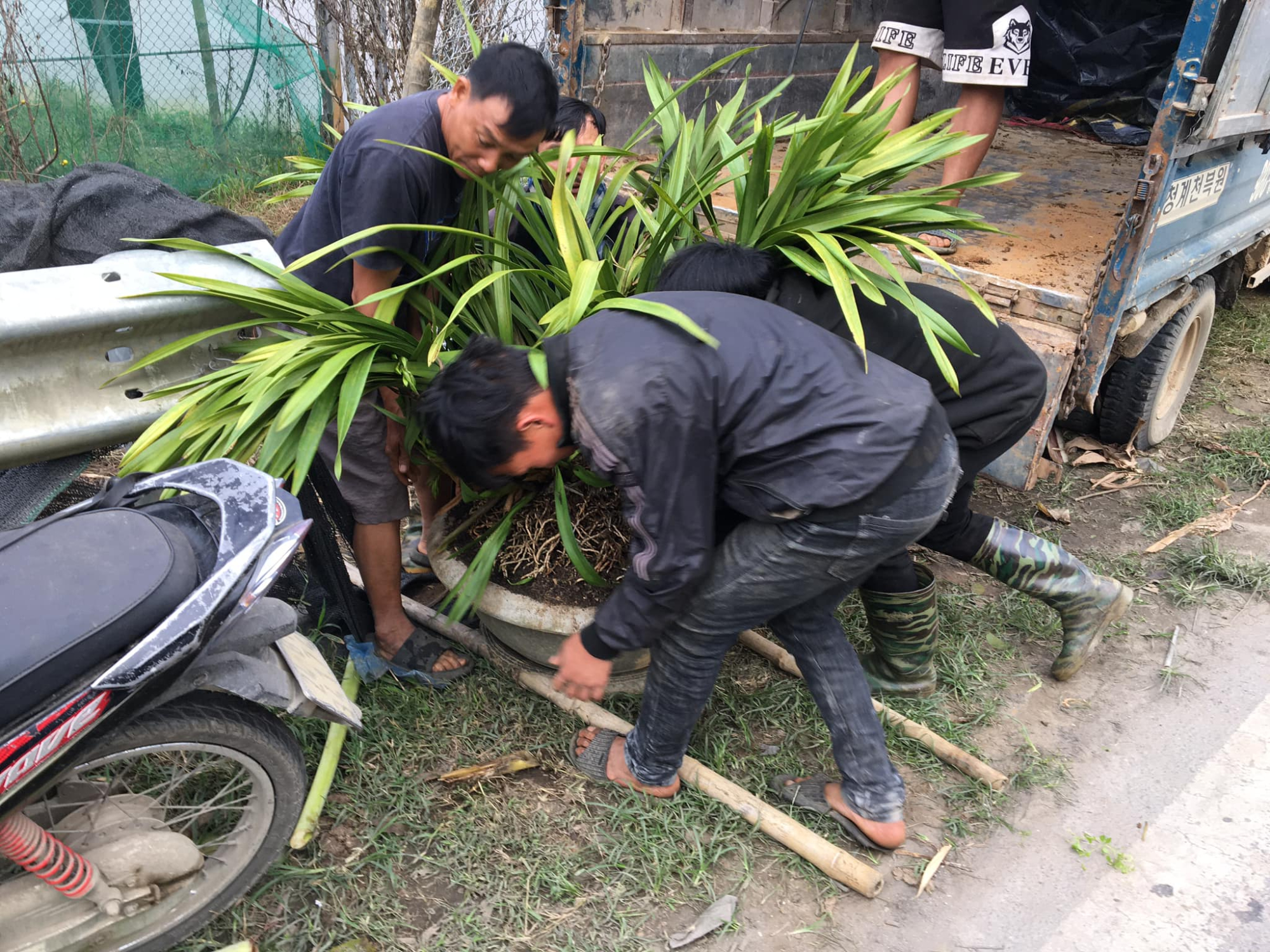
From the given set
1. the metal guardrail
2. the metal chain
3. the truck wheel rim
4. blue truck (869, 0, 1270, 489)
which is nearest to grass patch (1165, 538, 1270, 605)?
blue truck (869, 0, 1270, 489)

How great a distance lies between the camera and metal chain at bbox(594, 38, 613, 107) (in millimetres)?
3629

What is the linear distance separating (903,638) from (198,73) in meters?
5.50

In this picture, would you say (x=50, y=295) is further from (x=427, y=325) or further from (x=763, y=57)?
(x=763, y=57)

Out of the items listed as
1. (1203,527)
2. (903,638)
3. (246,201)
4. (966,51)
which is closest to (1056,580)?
(903,638)

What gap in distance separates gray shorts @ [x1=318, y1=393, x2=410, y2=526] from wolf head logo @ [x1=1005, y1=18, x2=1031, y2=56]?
267 cm

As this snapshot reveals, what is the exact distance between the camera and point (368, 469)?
2289mm

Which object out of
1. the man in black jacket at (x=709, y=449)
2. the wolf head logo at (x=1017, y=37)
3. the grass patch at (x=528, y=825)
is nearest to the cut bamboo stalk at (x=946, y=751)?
the grass patch at (x=528, y=825)

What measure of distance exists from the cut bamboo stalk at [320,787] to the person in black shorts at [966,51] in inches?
98.0

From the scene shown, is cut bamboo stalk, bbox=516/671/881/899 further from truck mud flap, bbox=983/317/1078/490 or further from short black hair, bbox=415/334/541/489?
truck mud flap, bbox=983/317/1078/490

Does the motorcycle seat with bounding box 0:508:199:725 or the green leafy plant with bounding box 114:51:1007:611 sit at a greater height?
the green leafy plant with bounding box 114:51:1007:611

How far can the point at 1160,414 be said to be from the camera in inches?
153

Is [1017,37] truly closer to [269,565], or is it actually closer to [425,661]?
[425,661]

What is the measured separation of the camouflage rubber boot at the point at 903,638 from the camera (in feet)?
7.99

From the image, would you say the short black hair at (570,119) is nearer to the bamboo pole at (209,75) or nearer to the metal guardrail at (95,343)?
the metal guardrail at (95,343)
